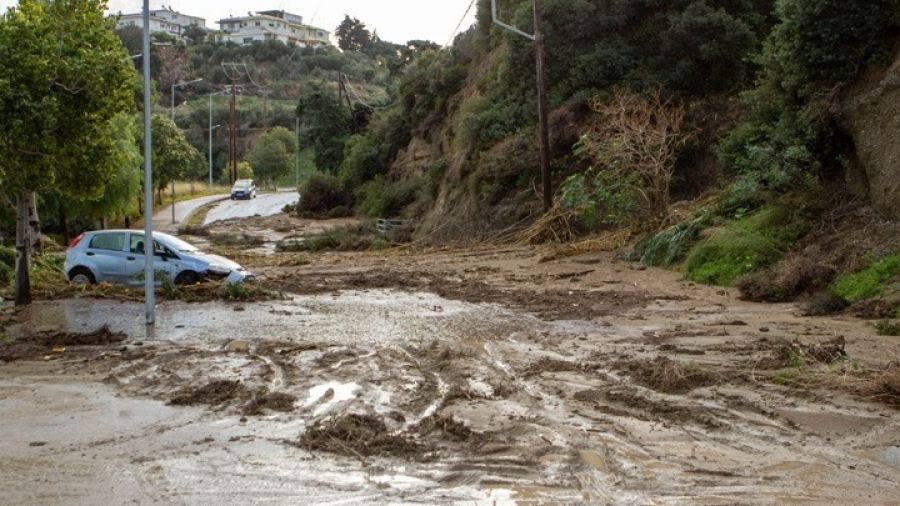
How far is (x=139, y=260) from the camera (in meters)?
21.8

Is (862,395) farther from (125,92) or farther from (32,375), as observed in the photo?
(125,92)

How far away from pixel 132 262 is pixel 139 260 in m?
0.16

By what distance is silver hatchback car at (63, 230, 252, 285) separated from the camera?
21.7 metres

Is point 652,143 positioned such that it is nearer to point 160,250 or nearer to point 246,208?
point 160,250

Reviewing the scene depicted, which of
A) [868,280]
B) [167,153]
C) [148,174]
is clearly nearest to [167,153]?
[167,153]

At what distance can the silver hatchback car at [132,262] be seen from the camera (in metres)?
21.7

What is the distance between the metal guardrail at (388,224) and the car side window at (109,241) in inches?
711

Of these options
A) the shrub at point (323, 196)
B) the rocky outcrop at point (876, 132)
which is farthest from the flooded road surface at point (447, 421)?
the shrub at point (323, 196)

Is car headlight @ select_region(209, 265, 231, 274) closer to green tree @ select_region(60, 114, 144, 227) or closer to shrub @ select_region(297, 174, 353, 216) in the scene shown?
green tree @ select_region(60, 114, 144, 227)

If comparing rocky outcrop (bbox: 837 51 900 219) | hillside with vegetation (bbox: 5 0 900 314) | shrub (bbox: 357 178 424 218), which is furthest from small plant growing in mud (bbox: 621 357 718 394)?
shrub (bbox: 357 178 424 218)

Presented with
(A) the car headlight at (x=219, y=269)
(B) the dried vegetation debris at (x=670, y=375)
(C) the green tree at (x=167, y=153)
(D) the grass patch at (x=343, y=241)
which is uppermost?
(C) the green tree at (x=167, y=153)

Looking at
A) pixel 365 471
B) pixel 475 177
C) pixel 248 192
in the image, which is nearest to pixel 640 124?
pixel 475 177

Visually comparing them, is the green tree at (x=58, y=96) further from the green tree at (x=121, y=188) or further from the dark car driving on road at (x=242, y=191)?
the dark car driving on road at (x=242, y=191)

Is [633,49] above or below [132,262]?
above
